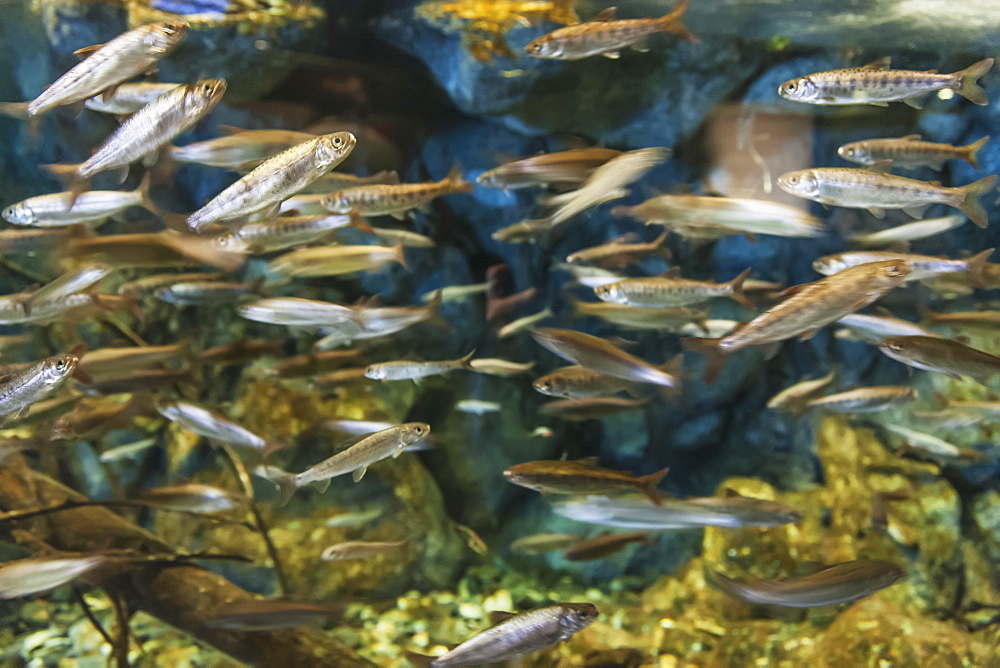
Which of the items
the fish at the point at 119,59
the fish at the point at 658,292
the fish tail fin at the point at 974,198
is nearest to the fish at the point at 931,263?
the fish tail fin at the point at 974,198

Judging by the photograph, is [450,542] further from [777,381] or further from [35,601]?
[777,381]

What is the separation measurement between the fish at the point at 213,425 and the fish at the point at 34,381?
1.09m

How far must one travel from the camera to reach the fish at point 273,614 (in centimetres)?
328

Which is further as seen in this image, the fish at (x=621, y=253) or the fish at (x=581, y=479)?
the fish at (x=621, y=253)

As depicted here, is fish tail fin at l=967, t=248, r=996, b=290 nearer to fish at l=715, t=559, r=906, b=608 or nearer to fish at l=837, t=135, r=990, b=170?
fish at l=837, t=135, r=990, b=170

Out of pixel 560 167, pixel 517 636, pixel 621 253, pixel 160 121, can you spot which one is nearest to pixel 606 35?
pixel 560 167

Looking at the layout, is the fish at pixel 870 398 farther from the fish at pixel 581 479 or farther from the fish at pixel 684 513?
the fish at pixel 581 479

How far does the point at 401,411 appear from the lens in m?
6.43

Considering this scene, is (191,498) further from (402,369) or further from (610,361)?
(610,361)

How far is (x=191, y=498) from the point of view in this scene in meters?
3.97

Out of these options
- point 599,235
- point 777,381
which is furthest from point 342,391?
point 777,381

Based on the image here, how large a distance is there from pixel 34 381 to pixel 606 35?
148 inches

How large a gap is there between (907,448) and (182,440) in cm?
783

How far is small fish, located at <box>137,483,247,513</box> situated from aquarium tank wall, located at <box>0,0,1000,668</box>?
2cm
